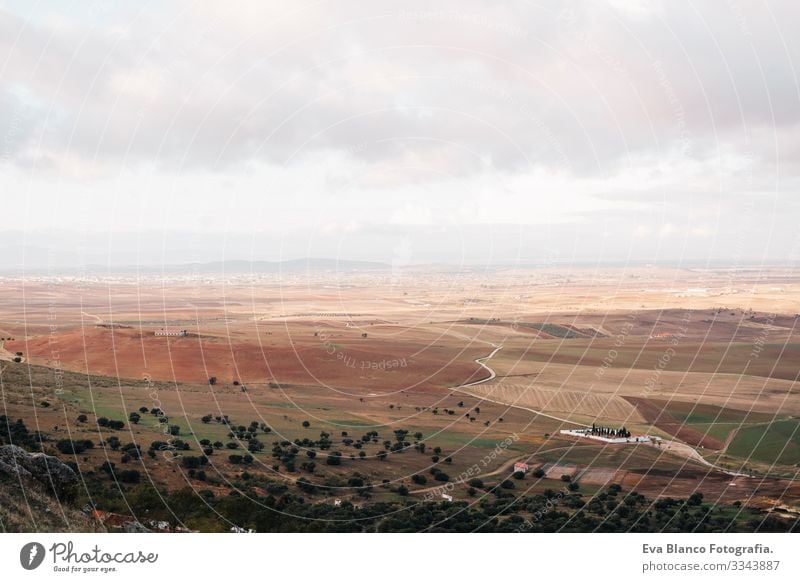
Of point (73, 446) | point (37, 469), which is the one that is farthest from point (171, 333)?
point (37, 469)

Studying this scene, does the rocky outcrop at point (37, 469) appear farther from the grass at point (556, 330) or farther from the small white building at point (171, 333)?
the grass at point (556, 330)

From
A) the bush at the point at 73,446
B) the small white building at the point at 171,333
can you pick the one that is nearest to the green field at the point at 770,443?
the bush at the point at 73,446

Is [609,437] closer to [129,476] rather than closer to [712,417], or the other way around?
[712,417]

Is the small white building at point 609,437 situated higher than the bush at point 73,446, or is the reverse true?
the bush at point 73,446

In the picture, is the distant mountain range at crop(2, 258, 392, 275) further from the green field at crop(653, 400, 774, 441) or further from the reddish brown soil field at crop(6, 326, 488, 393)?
the green field at crop(653, 400, 774, 441)

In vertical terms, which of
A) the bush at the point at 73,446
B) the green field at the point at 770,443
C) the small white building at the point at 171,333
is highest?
the small white building at the point at 171,333

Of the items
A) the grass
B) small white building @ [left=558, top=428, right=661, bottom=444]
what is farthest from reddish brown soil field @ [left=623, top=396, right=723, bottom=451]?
the grass
